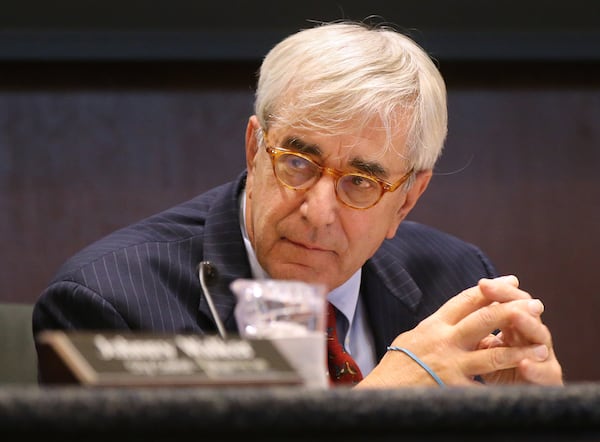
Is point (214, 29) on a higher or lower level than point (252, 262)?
higher

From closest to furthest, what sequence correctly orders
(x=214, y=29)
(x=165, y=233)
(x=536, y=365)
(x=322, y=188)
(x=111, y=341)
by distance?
(x=111, y=341), (x=536, y=365), (x=322, y=188), (x=165, y=233), (x=214, y=29)

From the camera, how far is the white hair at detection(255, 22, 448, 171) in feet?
6.02

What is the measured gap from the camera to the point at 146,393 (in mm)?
696

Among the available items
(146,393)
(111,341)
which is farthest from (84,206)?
(146,393)

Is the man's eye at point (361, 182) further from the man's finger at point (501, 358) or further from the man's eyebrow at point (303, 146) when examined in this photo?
the man's finger at point (501, 358)

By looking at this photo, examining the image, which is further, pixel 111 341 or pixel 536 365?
pixel 536 365

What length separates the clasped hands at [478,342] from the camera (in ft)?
5.28

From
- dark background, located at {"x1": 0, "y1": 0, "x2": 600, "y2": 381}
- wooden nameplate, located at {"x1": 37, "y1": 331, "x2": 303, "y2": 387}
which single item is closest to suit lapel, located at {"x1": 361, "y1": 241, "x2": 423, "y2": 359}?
dark background, located at {"x1": 0, "y1": 0, "x2": 600, "y2": 381}

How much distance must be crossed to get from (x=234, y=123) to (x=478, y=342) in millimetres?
1417

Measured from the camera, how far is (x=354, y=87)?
6.03 ft

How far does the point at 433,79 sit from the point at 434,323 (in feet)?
1.90

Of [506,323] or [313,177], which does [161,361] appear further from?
[313,177]

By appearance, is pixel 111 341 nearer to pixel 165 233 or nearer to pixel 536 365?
pixel 536 365

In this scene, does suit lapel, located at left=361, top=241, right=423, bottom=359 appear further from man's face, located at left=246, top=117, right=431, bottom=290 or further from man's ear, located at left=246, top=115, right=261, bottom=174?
man's ear, located at left=246, top=115, right=261, bottom=174
